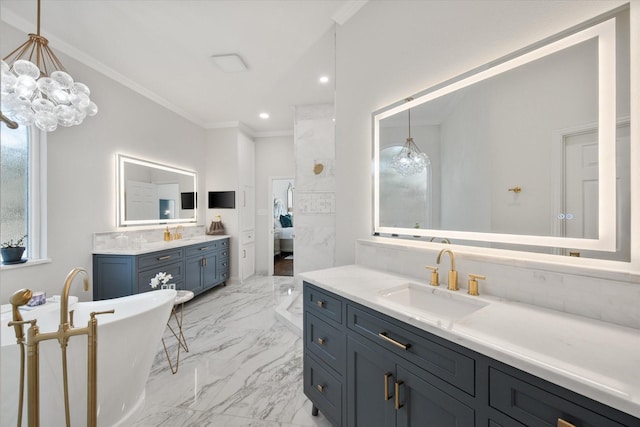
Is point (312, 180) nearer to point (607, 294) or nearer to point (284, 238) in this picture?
Result: point (607, 294)

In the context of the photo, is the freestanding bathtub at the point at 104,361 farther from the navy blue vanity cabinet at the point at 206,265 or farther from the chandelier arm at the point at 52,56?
the navy blue vanity cabinet at the point at 206,265

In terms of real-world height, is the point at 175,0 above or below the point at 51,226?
above

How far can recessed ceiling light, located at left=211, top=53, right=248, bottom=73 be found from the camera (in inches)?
116

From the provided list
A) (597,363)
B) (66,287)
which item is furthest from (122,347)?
(597,363)

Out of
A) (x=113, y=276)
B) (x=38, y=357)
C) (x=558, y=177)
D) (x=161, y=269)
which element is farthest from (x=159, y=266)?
(x=558, y=177)

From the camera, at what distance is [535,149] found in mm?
1219

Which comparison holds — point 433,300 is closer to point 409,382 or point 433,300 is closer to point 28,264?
point 409,382

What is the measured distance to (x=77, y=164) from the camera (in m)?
2.86

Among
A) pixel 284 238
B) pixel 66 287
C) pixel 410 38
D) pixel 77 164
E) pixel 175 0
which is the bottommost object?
pixel 284 238

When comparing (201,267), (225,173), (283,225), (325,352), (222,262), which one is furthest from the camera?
(283,225)

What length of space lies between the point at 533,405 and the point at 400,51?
6.48 feet

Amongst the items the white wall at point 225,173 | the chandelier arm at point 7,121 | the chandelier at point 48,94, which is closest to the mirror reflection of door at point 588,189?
the chandelier arm at point 7,121

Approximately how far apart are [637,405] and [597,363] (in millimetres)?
164

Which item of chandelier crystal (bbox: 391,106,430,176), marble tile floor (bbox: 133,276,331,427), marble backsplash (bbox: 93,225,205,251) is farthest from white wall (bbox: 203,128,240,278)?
chandelier crystal (bbox: 391,106,430,176)
